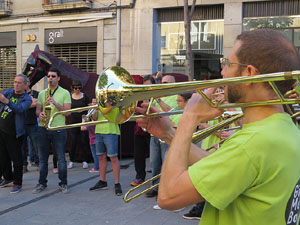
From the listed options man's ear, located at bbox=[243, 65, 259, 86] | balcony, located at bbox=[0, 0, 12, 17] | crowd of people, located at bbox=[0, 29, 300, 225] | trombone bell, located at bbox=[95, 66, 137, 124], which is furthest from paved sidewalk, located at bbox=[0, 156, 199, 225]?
balcony, located at bbox=[0, 0, 12, 17]

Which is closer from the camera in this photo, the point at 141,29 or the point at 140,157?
the point at 140,157

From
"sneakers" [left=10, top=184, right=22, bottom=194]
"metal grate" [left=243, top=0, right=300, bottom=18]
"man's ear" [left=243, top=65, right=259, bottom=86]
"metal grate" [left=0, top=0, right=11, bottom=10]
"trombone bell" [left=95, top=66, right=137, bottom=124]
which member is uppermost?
"metal grate" [left=0, top=0, right=11, bottom=10]

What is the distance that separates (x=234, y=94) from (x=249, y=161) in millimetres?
303

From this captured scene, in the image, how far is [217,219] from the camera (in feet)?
4.59

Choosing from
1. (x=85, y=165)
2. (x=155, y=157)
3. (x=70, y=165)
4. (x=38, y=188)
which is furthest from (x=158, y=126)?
(x=70, y=165)

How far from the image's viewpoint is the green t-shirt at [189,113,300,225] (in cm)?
123

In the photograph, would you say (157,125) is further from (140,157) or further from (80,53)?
(80,53)

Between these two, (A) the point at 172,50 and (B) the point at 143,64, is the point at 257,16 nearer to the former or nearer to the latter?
(A) the point at 172,50

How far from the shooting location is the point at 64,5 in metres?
14.5

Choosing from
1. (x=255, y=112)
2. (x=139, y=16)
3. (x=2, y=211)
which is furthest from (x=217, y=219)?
(x=139, y=16)

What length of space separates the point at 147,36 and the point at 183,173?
12547 millimetres

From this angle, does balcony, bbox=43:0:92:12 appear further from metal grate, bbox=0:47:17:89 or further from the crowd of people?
the crowd of people

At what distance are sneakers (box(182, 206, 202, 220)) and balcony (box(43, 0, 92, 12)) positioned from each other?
11.3m

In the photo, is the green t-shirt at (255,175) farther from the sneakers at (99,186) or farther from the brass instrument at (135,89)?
the sneakers at (99,186)
